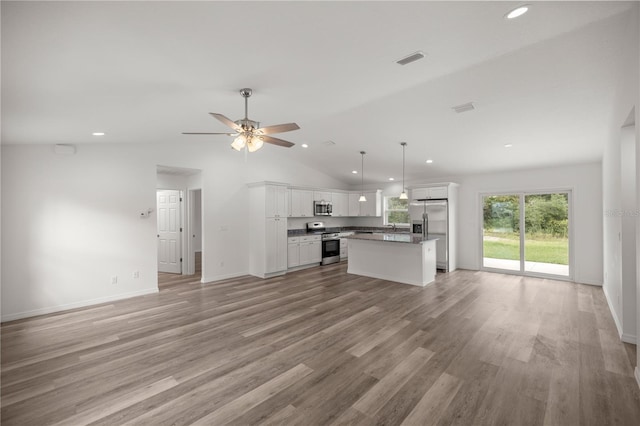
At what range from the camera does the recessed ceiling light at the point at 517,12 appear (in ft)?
6.72

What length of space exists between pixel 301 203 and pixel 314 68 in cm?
518

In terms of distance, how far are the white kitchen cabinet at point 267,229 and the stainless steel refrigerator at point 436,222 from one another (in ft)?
11.6

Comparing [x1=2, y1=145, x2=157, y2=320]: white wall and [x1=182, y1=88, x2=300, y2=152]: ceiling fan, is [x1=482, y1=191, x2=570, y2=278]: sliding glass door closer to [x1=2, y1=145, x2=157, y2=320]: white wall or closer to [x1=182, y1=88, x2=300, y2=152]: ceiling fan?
[x1=182, y1=88, x2=300, y2=152]: ceiling fan

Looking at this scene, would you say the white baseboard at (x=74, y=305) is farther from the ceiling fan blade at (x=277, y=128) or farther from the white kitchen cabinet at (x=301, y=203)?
the ceiling fan blade at (x=277, y=128)

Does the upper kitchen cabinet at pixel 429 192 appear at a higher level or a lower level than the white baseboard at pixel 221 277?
higher

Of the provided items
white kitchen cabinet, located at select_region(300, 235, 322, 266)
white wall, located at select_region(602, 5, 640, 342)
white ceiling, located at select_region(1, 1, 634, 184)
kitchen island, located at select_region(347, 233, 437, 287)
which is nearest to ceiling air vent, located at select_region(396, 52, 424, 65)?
white ceiling, located at select_region(1, 1, 634, 184)

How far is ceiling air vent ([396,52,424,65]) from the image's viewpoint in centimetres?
265

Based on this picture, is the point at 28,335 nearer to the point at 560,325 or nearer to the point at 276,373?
the point at 276,373

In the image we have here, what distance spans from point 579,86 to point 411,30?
254 centimetres

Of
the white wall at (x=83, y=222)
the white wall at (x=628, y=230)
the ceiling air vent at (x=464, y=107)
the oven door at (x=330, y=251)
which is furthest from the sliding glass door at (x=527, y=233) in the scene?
the white wall at (x=83, y=222)

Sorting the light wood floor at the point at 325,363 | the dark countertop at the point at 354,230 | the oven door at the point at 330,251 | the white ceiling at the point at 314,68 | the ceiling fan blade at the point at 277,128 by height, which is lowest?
the light wood floor at the point at 325,363

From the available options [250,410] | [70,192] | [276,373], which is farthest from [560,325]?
[70,192]

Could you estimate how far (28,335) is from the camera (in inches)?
140

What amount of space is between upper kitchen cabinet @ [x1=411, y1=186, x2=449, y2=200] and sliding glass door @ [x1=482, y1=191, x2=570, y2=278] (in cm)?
104
